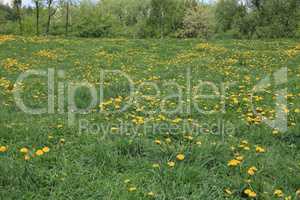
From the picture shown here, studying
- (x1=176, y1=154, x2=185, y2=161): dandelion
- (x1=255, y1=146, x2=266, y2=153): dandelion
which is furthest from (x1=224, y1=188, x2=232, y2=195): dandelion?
(x1=255, y1=146, x2=266, y2=153): dandelion

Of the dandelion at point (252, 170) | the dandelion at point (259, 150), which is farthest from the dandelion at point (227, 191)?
the dandelion at point (259, 150)

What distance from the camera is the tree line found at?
3391 cm

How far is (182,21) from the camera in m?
48.0

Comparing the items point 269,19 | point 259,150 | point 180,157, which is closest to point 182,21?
point 269,19

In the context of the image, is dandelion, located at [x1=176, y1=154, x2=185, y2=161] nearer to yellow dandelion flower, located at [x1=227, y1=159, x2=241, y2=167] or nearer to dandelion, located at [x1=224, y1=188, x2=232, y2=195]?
yellow dandelion flower, located at [x1=227, y1=159, x2=241, y2=167]

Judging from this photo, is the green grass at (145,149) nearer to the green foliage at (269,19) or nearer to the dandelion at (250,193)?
the dandelion at (250,193)

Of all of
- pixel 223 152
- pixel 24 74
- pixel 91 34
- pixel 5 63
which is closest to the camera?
pixel 223 152

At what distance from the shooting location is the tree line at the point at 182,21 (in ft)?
111

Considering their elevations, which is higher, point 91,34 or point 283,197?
point 91,34

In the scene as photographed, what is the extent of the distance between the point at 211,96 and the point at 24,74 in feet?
18.6

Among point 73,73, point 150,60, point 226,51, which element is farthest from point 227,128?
point 226,51

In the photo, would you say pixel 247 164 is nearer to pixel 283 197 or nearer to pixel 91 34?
pixel 283 197

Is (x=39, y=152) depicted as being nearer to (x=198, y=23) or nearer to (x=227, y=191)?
(x=227, y=191)

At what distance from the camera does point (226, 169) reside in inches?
178
